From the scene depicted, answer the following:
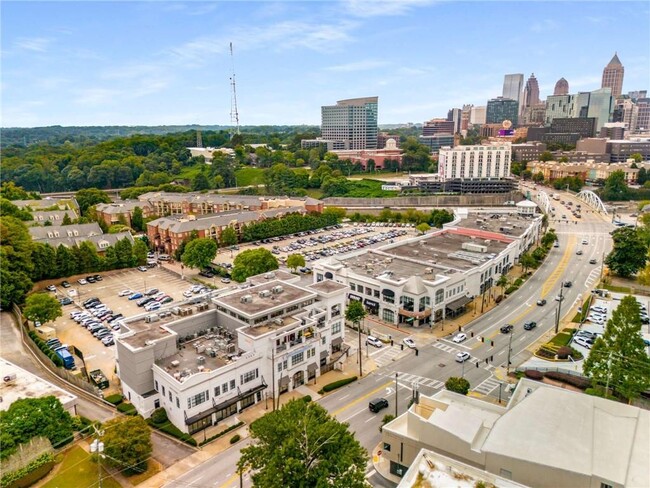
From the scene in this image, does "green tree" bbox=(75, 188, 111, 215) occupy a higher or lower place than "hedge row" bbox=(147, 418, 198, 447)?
higher

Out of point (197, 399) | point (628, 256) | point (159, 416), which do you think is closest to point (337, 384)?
point (197, 399)

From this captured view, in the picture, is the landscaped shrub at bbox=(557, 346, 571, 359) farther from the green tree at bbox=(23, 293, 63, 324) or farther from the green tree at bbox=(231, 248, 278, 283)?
the green tree at bbox=(23, 293, 63, 324)

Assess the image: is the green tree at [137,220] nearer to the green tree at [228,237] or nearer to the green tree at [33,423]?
the green tree at [228,237]

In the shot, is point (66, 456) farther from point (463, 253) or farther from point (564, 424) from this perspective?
point (463, 253)

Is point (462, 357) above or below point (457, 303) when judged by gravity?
below

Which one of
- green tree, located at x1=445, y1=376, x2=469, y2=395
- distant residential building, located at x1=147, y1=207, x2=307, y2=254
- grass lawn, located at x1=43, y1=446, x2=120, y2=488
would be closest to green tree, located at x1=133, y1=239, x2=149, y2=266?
distant residential building, located at x1=147, y1=207, x2=307, y2=254

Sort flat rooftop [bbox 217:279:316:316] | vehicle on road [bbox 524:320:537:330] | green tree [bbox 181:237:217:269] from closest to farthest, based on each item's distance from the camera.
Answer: flat rooftop [bbox 217:279:316:316], vehicle on road [bbox 524:320:537:330], green tree [bbox 181:237:217:269]

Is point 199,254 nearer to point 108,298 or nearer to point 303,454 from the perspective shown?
point 108,298
